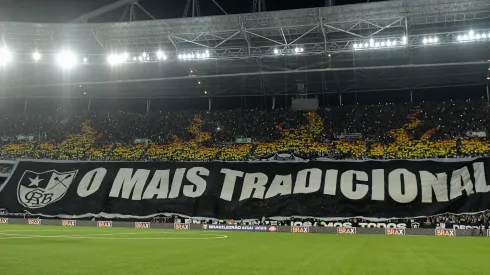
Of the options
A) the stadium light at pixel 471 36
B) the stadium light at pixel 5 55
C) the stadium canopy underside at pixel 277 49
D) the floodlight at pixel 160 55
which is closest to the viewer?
the stadium light at pixel 471 36

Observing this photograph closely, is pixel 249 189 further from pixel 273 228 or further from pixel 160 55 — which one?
pixel 160 55

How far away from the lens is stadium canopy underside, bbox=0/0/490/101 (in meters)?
27.7

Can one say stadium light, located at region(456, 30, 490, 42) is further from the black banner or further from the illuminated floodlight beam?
the illuminated floodlight beam

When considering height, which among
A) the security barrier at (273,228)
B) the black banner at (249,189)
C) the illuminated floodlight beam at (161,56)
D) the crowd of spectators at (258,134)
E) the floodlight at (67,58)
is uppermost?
the illuminated floodlight beam at (161,56)

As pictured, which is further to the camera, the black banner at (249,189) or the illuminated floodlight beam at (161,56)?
the illuminated floodlight beam at (161,56)

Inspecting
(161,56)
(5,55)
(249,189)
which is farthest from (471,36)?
(5,55)

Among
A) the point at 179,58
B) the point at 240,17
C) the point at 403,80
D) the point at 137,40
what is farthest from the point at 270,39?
the point at 403,80

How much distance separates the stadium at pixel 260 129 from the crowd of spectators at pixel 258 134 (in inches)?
7.1

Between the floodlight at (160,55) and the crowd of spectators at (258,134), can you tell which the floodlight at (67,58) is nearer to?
the floodlight at (160,55)

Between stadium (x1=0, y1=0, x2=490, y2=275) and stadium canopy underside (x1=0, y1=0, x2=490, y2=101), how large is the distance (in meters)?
0.16

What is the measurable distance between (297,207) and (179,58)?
14688mm

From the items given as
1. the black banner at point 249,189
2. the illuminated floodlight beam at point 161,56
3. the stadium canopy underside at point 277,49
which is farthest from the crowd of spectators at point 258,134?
the illuminated floodlight beam at point 161,56

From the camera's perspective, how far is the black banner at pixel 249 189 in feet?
87.0

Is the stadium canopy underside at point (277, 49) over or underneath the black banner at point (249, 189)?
over
